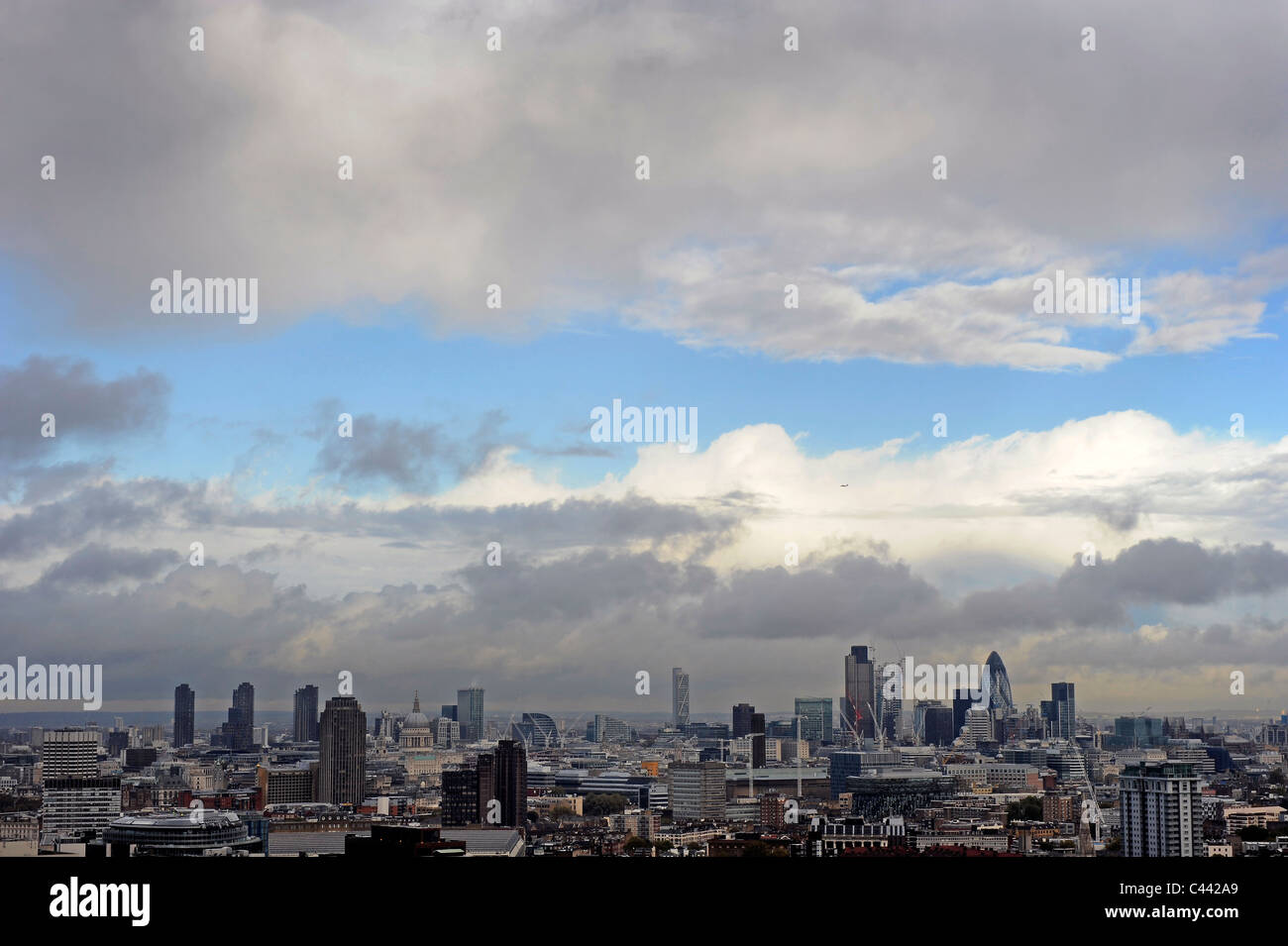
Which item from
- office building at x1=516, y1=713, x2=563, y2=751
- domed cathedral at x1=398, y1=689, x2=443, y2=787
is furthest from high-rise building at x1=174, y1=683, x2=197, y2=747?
office building at x1=516, y1=713, x2=563, y2=751

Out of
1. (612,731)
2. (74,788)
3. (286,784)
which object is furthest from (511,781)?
(612,731)

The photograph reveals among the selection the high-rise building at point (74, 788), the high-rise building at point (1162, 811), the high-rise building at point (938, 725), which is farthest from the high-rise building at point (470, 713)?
the high-rise building at point (1162, 811)

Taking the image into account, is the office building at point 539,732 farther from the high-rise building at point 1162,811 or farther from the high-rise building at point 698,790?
the high-rise building at point 1162,811

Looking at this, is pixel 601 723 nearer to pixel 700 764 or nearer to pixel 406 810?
pixel 700 764

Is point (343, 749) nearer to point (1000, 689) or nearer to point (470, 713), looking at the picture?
point (470, 713)

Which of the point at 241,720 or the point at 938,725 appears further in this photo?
the point at 938,725

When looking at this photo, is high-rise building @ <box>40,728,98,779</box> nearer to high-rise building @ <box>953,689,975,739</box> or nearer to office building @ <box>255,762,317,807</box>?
office building @ <box>255,762,317,807</box>
